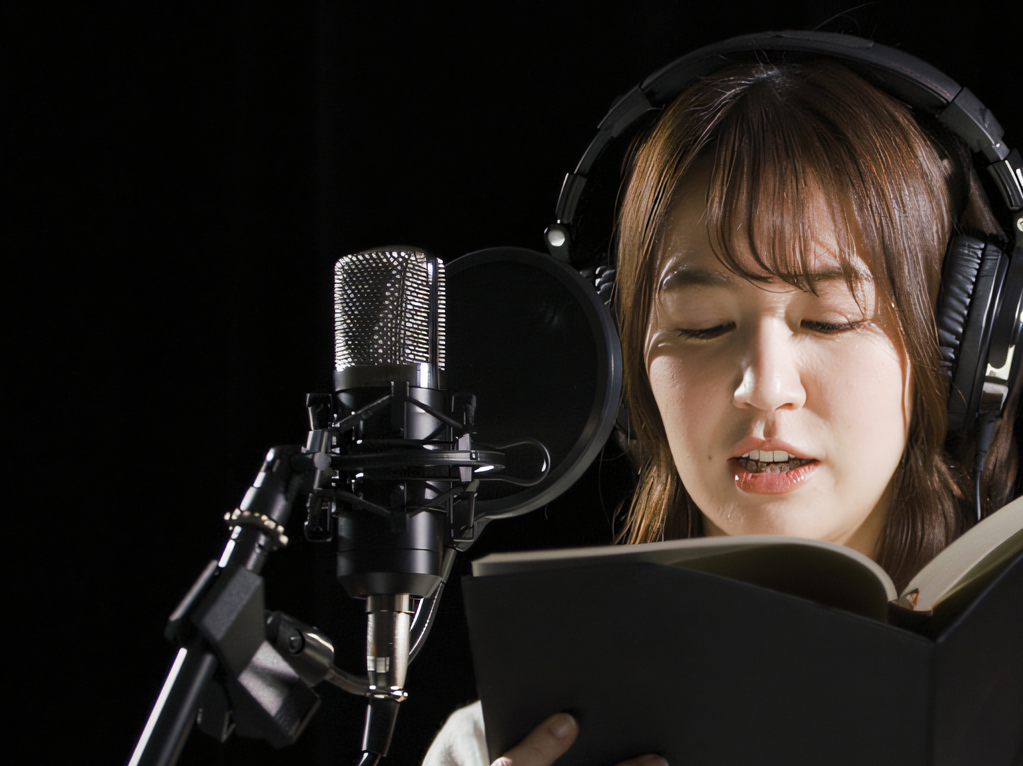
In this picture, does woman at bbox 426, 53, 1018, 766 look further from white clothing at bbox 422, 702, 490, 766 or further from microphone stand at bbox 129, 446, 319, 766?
microphone stand at bbox 129, 446, 319, 766

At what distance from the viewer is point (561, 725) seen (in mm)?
513

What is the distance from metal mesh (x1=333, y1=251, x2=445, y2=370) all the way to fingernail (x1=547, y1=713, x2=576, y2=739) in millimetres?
260

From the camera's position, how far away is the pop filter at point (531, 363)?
0.78 metres

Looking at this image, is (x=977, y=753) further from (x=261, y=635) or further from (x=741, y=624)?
(x=261, y=635)

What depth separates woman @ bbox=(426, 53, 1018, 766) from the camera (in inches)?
36.9

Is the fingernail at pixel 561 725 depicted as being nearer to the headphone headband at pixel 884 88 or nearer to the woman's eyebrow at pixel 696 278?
the woman's eyebrow at pixel 696 278

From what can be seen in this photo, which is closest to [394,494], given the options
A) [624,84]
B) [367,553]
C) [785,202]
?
[367,553]

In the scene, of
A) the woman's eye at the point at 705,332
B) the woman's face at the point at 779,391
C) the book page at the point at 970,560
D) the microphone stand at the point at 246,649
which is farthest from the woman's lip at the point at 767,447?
A: the microphone stand at the point at 246,649

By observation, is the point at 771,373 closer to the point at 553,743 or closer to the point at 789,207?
the point at 789,207

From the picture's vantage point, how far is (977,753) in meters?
0.52

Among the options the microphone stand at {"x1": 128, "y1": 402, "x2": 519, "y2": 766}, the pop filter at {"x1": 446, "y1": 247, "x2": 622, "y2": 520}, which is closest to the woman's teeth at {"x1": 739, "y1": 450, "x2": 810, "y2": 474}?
the pop filter at {"x1": 446, "y1": 247, "x2": 622, "y2": 520}

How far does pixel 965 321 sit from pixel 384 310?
2.09ft

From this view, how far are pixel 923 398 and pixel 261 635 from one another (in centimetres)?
79

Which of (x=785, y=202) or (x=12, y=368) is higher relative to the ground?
(x=785, y=202)
